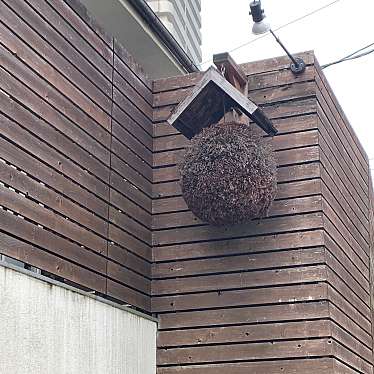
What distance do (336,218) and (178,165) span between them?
51.3 inches

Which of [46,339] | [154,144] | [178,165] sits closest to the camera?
[46,339]

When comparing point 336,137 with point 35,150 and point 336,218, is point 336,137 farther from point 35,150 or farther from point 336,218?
point 35,150

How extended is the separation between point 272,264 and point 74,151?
165 cm

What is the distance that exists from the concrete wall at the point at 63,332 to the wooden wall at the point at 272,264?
16.1 inches

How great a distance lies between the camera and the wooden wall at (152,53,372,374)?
5.20 meters

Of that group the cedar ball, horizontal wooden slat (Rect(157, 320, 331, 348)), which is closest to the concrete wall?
horizontal wooden slat (Rect(157, 320, 331, 348))

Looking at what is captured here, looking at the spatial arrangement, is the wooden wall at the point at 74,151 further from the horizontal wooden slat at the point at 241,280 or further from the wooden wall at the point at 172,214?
the horizontal wooden slat at the point at 241,280

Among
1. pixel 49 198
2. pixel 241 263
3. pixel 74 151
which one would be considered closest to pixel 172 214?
pixel 241 263

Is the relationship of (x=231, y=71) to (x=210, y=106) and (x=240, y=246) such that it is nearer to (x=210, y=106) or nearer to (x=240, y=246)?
(x=210, y=106)

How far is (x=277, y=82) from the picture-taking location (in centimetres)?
577

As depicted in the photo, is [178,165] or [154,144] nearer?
[178,165]

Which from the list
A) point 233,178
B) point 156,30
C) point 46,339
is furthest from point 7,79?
point 156,30

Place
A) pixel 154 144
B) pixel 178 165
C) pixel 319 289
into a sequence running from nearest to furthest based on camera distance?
pixel 319 289, pixel 178 165, pixel 154 144

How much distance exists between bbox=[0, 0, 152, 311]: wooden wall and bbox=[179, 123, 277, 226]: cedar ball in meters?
0.53
